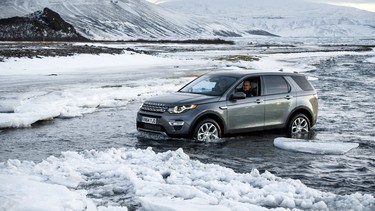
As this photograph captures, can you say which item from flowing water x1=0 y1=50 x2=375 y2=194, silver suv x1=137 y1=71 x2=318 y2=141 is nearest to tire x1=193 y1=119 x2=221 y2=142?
silver suv x1=137 y1=71 x2=318 y2=141

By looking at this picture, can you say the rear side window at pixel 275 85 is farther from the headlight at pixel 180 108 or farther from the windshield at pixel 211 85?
the headlight at pixel 180 108

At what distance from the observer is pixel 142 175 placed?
27.7 ft

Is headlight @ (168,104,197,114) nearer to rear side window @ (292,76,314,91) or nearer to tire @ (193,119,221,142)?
tire @ (193,119,221,142)

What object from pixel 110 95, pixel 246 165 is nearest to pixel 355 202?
pixel 246 165

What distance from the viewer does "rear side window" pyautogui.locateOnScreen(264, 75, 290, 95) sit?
497 inches

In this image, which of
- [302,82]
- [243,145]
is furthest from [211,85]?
[302,82]

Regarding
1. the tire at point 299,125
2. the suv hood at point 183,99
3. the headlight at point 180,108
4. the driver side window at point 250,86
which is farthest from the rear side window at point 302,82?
the headlight at point 180,108

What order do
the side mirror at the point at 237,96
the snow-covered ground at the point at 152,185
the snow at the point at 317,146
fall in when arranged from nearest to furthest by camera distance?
the snow-covered ground at the point at 152,185 → the snow at the point at 317,146 → the side mirror at the point at 237,96

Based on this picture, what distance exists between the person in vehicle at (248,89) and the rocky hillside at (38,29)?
13326 centimetres

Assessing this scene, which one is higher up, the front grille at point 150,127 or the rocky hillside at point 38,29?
the rocky hillside at point 38,29

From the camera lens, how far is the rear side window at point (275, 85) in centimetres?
1262

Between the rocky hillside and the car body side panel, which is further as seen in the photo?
the rocky hillside

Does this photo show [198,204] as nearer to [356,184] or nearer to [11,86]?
[356,184]

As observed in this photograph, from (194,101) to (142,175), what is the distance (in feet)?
11.5
